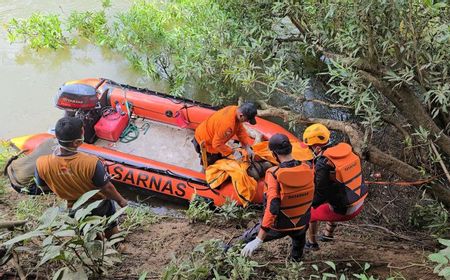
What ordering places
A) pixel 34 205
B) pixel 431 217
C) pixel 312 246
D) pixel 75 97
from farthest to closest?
pixel 75 97 → pixel 34 205 → pixel 431 217 → pixel 312 246

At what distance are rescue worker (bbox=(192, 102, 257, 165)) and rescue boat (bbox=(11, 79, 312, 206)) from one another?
0.31 meters

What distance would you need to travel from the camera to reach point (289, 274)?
105 inches

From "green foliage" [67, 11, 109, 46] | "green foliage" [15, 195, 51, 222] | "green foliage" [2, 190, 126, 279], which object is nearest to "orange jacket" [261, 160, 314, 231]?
"green foliage" [2, 190, 126, 279]

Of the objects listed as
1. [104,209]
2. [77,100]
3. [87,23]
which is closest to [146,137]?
[77,100]

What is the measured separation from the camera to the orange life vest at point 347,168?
3.18m

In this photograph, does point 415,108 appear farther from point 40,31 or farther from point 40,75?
point 40,31

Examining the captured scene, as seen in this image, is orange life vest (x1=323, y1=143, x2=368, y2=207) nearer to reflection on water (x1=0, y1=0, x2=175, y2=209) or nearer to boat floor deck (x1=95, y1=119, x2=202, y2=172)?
boat floor deck (x1=95, y1=119, x2=202, y2=172)

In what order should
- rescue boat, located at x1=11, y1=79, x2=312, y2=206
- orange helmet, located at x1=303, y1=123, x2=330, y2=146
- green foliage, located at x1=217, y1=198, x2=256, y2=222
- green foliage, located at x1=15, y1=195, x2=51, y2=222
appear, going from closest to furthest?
orange helmet, located at x1=303, y1=123, x2=330, y2=146 < green foliage, located at x1=15, y1=195, x2=51, y2=222 < green foliage, located at x1=217, y1=198, x2=256, y2=222 < rescue boat, located at x1=11, y1=79, x2=312, y2=206

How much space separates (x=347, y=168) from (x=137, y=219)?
1.84 metres

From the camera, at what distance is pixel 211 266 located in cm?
264

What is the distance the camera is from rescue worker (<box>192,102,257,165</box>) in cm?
430

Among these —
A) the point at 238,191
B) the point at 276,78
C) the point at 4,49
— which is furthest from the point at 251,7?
the point at 4,49

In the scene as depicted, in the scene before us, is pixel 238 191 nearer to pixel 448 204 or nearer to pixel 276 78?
pixel 276 78

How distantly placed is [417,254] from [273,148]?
4.45 feet
